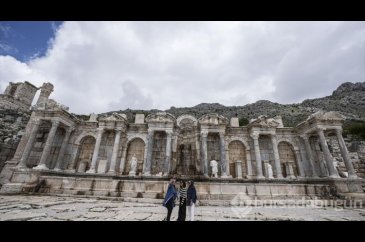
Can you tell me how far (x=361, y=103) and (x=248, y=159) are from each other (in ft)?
160

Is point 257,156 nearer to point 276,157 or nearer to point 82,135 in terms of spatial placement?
point 276,157

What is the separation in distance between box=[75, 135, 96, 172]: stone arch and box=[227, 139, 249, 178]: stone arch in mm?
14738

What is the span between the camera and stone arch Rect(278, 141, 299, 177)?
19375 mm

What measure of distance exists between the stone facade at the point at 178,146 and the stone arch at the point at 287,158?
0.09 metres

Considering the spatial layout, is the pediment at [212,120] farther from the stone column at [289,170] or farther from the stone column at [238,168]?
the stone column at [289,170]

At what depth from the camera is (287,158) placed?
2020cm

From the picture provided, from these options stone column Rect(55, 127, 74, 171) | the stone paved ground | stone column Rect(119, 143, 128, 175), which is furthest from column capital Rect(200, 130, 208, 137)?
stone column Rect(55, 127, 74, 171)

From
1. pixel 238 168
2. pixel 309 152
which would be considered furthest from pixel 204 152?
pixel 309 152

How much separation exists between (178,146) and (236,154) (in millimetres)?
6214

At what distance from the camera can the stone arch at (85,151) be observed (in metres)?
19.8

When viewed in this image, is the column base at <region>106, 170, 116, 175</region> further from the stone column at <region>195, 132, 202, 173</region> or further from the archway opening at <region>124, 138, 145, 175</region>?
the stone column at <region>195, 132, 202, 173</region>

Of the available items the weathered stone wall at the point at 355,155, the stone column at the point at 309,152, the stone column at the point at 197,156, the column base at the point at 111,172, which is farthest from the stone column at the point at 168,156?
the weathered stone wall at the point at 355,155
